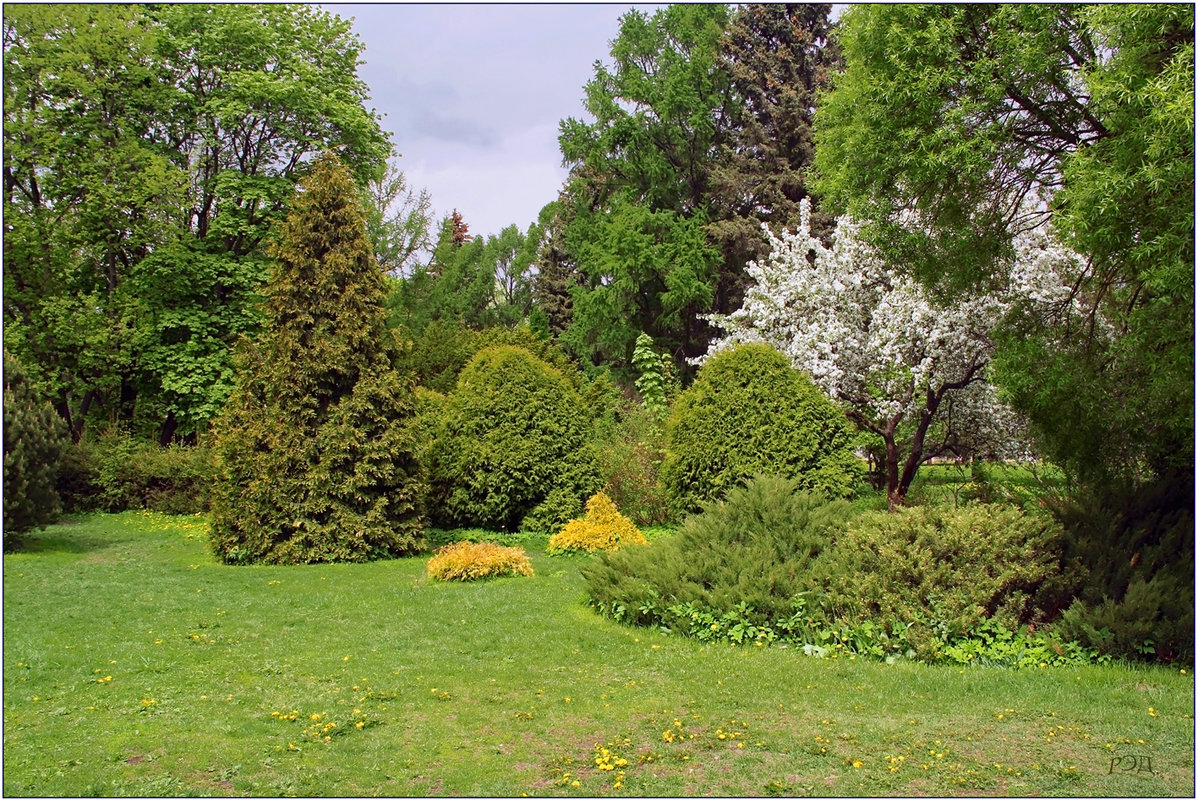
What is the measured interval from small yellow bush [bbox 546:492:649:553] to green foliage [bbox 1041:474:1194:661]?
5.40 meters

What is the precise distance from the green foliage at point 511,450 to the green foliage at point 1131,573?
23.1 feet

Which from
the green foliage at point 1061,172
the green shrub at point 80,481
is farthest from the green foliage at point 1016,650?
the green shrub at point 80,481

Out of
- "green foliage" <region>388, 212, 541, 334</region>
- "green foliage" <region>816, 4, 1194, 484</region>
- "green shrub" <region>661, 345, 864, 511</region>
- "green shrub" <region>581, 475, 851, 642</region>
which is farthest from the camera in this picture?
"green foliage" <region>388, 212, 541, 334</region>

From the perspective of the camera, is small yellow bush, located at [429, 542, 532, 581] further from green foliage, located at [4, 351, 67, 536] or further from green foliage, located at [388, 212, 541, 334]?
green foliage, located at [388, 212, 541, 334]

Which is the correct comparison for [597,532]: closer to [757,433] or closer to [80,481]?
[757,433]

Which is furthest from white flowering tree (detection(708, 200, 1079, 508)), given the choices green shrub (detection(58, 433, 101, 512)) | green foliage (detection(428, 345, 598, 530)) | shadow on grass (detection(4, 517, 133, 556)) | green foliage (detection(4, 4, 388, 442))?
green shrub (detection(58, 433, 101, 512))

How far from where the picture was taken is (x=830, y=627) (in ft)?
22.0

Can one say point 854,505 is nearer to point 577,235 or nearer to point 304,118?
point 304,118

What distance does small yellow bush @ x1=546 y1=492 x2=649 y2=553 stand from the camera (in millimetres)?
11273

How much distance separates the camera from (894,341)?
1405 centimetres

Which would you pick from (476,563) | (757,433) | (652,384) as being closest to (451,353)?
(652,384)

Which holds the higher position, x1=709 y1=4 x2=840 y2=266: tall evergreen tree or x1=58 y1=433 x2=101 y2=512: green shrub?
x1=709 y1=4 x2=840 y2=266: tall evergreen tree

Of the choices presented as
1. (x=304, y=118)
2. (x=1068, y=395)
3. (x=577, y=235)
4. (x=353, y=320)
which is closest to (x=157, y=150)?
(x=304, y=118)

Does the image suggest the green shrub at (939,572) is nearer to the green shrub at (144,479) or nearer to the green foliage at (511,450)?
the green foliage at (511,450)
